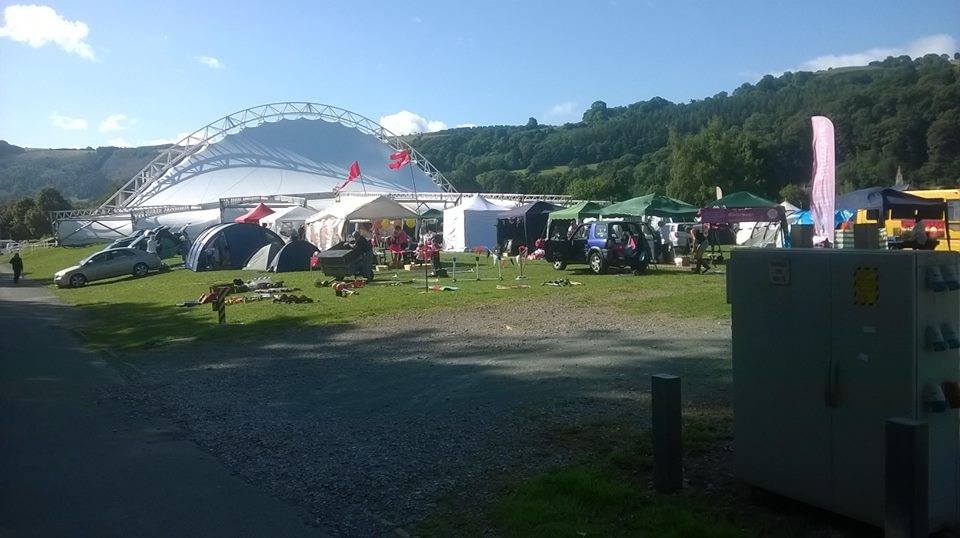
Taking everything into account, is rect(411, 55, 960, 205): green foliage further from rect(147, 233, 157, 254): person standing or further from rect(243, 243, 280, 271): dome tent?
rect(147, 233, 157, 254): person standing

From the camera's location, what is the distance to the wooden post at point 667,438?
569 cm

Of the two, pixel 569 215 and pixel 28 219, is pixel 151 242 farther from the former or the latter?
pixel 28 219

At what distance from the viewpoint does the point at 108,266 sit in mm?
34000

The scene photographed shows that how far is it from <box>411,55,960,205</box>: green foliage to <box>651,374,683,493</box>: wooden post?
172 ft

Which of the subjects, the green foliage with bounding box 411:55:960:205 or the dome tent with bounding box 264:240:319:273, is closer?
the dome tent with bounding box 264:240:319:273

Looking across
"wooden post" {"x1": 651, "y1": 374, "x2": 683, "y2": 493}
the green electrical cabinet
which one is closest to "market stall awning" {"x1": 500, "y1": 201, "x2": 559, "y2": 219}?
"wooden post" {"x1": 651, "y1": 374, "x2": 683, "y2": 493}

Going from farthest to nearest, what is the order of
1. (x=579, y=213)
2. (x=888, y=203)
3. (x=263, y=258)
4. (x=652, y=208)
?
(x=263, y=258), (x=579, y=213), (x=652, y=208), (x=888, y=203)

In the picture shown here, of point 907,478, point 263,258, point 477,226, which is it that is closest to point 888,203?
point 907,478

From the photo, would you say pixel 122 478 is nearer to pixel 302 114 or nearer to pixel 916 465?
pixel 916 465

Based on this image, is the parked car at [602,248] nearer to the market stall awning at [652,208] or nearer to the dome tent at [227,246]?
the market stall awning at [652,208]

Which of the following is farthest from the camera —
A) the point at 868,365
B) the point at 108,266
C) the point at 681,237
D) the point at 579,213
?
the point at 108,266

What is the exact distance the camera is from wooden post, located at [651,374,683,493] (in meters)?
5.69

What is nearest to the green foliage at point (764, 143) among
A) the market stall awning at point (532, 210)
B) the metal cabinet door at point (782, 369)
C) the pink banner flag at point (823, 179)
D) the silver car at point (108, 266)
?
the market stall awning at point (532, 210)

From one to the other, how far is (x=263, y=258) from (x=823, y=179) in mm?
24745
